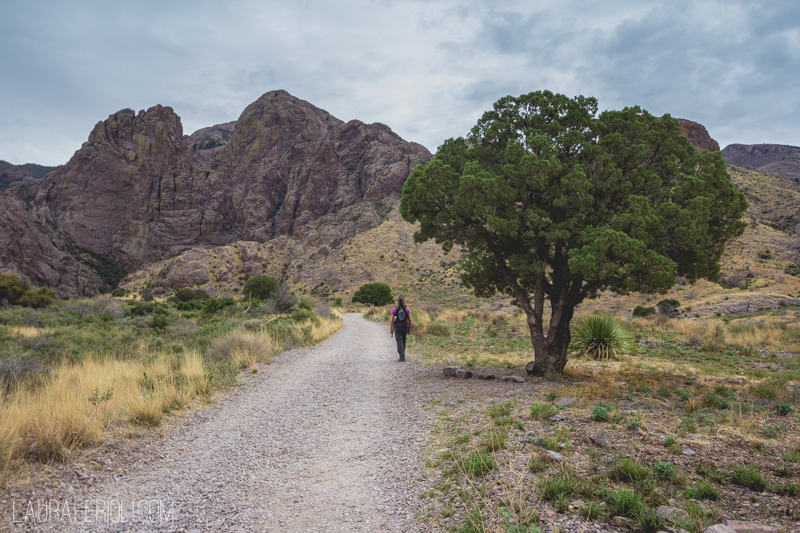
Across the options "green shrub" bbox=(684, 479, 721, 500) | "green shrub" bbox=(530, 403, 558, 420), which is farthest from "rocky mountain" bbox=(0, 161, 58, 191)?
"green shrub" bbox=(684, 479, 721, 500)

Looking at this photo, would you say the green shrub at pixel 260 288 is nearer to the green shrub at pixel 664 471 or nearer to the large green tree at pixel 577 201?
the large green tree at pixel 577 201

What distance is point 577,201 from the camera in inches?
343

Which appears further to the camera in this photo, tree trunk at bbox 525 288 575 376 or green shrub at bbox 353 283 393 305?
green shrub at bbox 353 283 393 305

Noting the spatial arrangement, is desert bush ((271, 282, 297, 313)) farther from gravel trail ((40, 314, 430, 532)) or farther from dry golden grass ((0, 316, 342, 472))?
gravel trail ((40, 314, 430, 532))

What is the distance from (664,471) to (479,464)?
1812 millimetres

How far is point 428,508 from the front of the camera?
3.80 meters

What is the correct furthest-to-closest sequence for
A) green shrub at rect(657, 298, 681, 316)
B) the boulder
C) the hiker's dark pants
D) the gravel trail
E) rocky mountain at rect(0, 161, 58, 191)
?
rocky mountain at rect(0, 161, 58, 191) → green shrub at rect(657, 298, 681, 316) → the hiker's dark pants → the gravel trail → the boulder

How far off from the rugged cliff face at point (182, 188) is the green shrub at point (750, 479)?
334 feet

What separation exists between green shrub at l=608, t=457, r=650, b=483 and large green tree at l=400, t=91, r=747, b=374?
4302 mm

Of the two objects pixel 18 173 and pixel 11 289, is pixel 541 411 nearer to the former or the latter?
pixel 11 289

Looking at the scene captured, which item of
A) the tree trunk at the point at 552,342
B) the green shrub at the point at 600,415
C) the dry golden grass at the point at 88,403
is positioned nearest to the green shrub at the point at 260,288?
the dry golden grass at the point at 88,403

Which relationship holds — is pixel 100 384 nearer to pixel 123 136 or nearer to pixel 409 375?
pixel 409 375

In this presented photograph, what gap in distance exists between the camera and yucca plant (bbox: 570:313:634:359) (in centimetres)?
1405

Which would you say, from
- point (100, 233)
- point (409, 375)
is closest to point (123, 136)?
point (100, 233)
